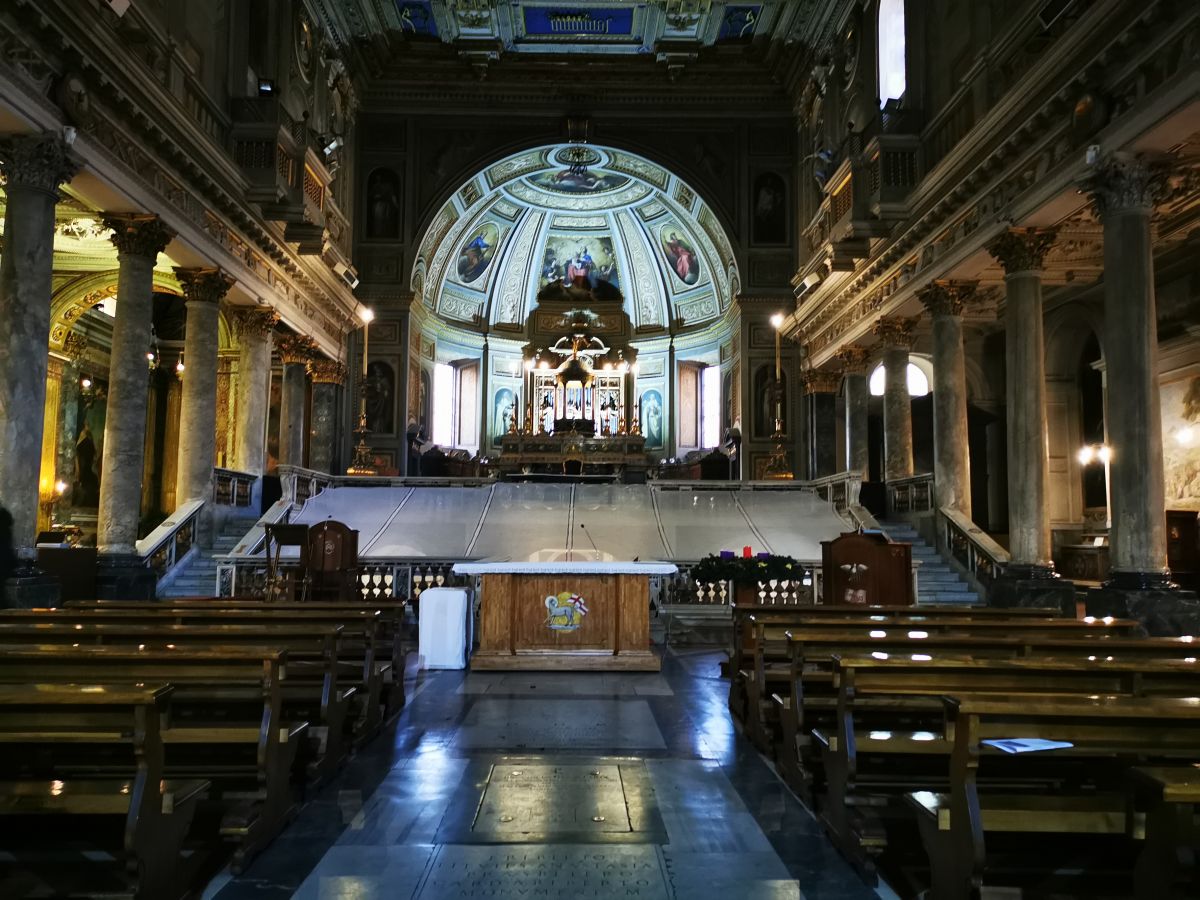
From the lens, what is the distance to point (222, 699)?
4.62 metres

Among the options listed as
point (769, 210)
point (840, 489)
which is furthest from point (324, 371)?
point (840, 489)

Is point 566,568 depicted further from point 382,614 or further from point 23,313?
point 23,313

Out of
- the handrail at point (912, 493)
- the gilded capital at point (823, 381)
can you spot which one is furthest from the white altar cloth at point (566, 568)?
the gilded capital at point (823, 381)

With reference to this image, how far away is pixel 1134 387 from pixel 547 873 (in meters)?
10.1

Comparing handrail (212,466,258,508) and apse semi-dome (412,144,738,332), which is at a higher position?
apse semi-dome (412,144,738,332)

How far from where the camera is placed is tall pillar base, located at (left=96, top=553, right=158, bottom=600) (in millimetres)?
12766

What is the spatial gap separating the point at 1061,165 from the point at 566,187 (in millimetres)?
19138

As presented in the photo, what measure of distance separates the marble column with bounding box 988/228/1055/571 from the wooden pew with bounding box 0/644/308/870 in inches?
478

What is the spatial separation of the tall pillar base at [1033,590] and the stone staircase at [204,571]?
477 inches

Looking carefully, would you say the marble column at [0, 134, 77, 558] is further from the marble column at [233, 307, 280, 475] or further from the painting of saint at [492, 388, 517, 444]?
A: the painting of saint at [492, 388, 517, 444]

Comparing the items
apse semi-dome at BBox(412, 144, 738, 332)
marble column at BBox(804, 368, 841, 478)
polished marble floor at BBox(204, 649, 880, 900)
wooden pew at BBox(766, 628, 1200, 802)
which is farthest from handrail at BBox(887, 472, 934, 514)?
wooden pew at BBox(766, 628, 1200, 802)

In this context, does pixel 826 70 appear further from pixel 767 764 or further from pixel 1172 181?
pixel 767 764

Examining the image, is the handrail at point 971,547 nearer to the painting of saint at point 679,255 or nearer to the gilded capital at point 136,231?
the gilded capital at point 136,231

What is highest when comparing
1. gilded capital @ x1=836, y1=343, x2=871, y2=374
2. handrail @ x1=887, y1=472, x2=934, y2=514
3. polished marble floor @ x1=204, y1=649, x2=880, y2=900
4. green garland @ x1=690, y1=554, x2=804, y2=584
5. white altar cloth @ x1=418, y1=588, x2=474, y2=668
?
gilded capital @ x1=836, y1=343, x2=871, y2=374
